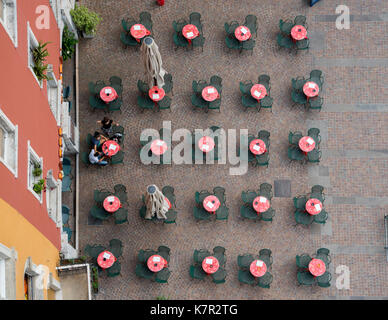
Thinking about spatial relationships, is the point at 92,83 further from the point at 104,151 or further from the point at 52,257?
the point at 52,257

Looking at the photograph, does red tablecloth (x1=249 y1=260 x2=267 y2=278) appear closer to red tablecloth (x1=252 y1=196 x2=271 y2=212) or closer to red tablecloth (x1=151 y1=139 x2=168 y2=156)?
red tablecloth (x1=252 y1=196 x2=271 y2=212)

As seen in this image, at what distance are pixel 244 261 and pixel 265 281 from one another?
1088mm

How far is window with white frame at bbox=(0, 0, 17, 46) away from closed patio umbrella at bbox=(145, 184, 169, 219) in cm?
740

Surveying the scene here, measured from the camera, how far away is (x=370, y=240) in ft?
71.7

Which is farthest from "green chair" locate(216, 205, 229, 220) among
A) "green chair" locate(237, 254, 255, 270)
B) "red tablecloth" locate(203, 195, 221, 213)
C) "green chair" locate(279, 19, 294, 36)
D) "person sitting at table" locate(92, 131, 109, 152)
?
"green chair" locate(279, 19, 294, 36)

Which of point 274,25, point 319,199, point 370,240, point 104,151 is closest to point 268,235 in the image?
point 319,199

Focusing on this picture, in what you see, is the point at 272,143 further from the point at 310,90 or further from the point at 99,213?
the point at 99,213

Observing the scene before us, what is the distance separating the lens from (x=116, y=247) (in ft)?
69.5

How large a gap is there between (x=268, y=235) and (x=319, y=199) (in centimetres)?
246

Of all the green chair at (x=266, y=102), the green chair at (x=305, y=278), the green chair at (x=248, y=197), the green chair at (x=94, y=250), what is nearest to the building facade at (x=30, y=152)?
the green chair at (x=94, y=250)

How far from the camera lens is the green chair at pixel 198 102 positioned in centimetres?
2277

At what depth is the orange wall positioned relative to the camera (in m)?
13.4

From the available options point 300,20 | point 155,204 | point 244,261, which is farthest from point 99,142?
point 300,20

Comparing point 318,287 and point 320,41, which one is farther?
point 320,41
